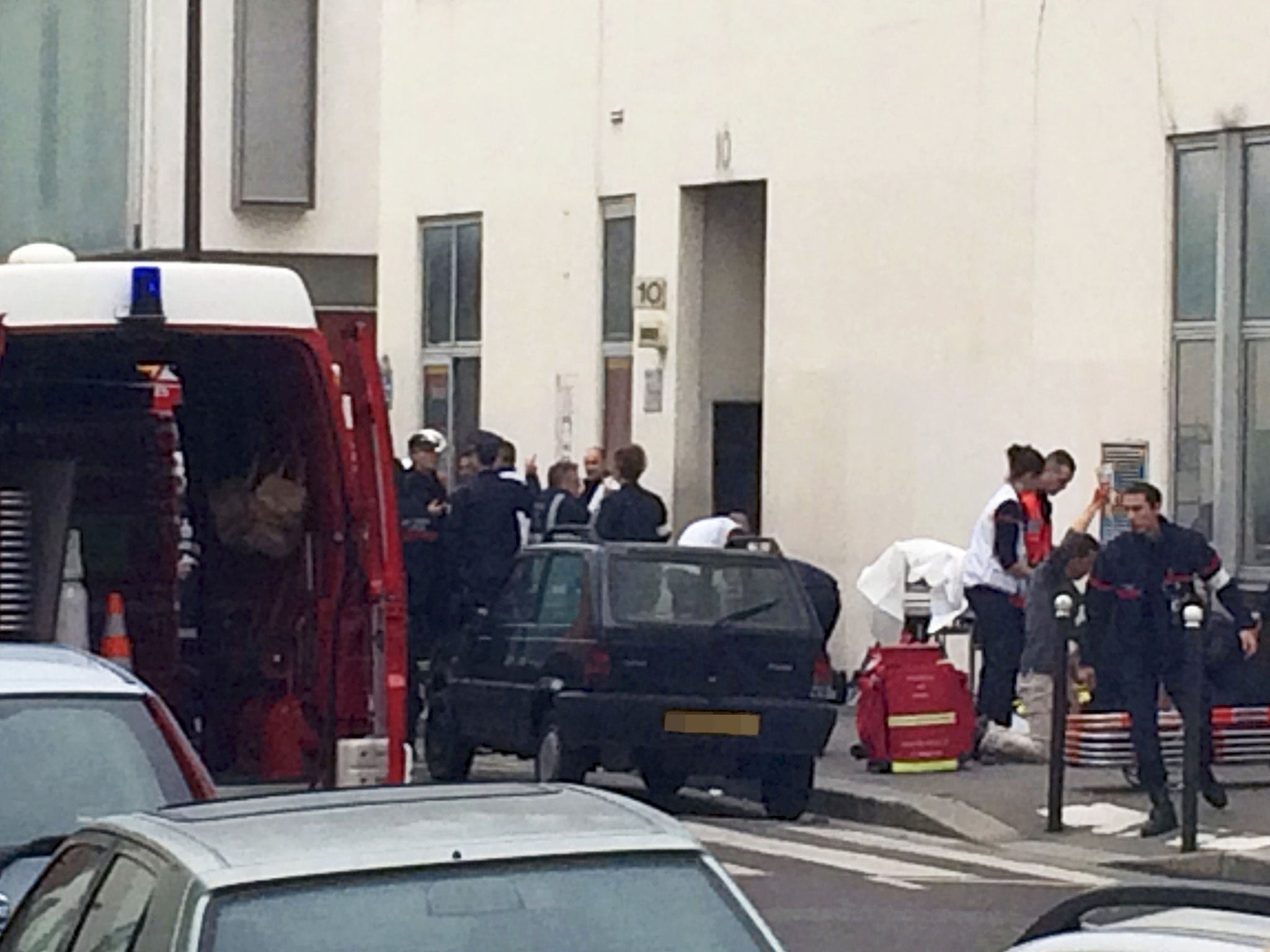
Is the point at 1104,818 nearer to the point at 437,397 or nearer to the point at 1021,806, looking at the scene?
the point at 1021,806

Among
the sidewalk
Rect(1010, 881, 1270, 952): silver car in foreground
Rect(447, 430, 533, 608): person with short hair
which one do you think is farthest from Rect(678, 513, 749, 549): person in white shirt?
Rect(1010, 881, 1270, 952): silver car in foreground

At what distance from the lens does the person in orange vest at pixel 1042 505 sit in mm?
19391

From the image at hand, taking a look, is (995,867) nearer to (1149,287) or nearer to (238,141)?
(1149,287)

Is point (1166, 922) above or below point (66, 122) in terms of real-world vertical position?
below

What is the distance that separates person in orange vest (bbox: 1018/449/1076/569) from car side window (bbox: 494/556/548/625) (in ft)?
12.0

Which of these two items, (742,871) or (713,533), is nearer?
(742,871)

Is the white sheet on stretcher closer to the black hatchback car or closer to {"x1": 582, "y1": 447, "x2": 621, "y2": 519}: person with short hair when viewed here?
{"x1": 582, "y1": 447, "x2": 621, "y2": 519}: person with short hair

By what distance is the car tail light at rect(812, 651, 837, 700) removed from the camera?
1656 cm

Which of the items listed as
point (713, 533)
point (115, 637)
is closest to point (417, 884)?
point (115, 637)

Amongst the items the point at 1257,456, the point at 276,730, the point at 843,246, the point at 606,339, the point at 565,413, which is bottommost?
the point at 276,730

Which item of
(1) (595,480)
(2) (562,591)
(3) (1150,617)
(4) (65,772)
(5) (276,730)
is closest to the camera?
(4) (65,772)

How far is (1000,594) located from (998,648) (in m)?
0.34

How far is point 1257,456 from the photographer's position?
66.2 ft

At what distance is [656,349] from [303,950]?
67.8 ft
